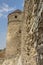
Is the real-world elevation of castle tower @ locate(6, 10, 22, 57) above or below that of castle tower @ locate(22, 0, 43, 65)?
below

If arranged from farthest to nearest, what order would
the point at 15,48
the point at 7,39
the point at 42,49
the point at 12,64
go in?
the point at 7,39, the point at 15,48, the point at 12,64, the point at 42,49

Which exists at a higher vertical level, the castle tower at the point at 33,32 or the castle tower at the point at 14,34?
the castle tower at the point at 33,32

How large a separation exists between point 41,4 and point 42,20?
22 cm

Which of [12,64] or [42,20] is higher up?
[42,20]

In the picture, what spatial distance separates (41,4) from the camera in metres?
2.93

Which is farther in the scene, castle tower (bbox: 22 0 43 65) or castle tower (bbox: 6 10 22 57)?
castle tower (bbox: 6 10 22 57)

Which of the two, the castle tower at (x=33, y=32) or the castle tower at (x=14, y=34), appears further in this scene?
the castle tower at (x=14, y=34)

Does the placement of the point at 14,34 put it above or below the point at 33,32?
below

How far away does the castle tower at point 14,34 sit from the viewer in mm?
16906

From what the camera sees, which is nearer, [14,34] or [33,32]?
[33,32]

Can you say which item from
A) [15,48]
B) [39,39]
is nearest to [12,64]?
[15,48]

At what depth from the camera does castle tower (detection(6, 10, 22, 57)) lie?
1691cm

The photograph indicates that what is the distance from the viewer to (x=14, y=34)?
693 inches

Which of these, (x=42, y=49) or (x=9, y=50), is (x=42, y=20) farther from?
(x=9, y=50)
